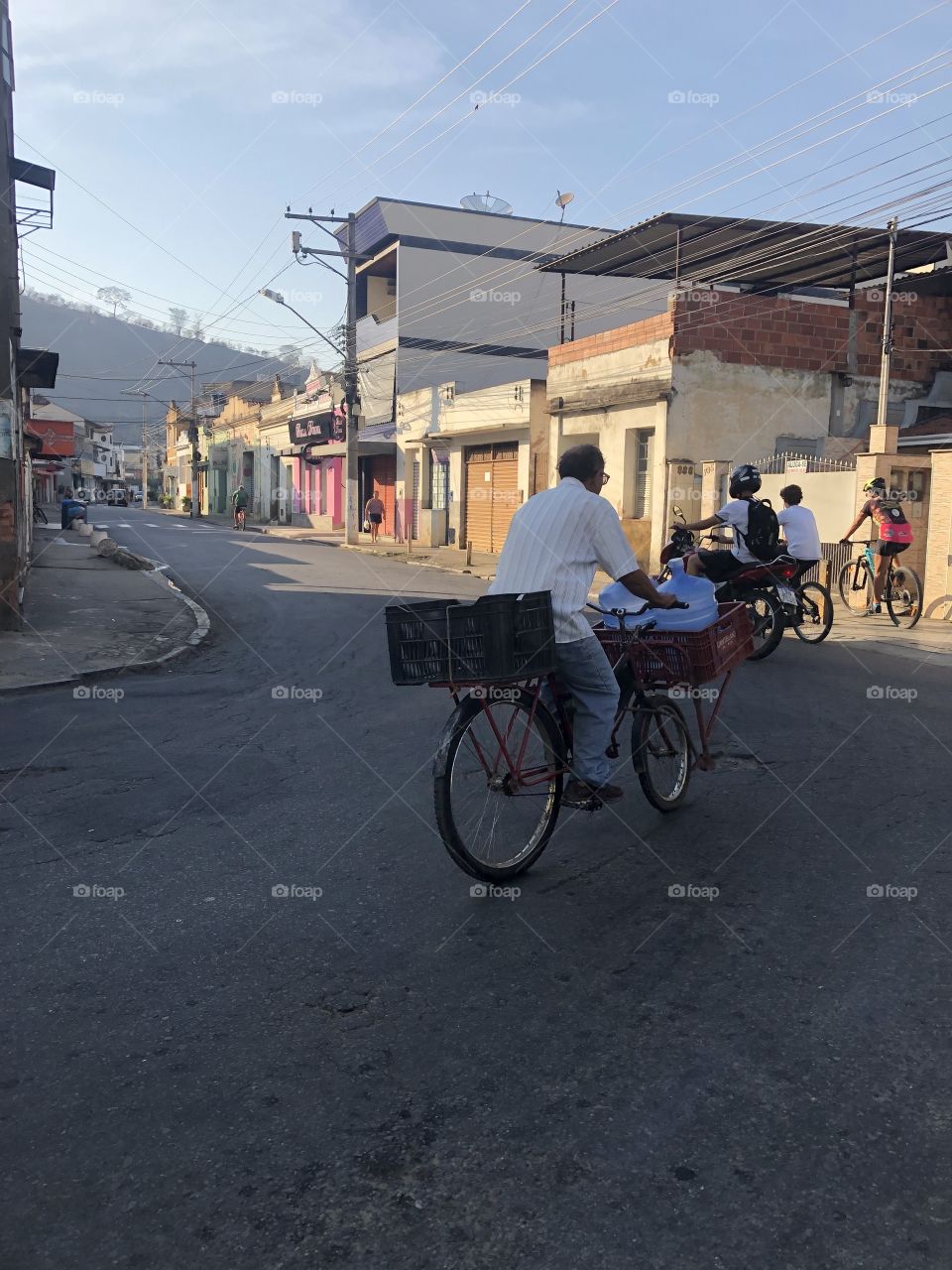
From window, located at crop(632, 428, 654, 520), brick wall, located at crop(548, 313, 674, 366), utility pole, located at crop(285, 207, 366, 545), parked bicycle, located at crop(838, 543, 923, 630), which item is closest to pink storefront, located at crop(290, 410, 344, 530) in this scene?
utility pole, located at crop(285, 207, 366, 545)

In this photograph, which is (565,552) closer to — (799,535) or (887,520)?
(799,535)

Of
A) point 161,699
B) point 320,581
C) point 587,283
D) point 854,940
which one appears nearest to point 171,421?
point 587,283

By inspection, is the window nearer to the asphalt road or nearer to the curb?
the curb

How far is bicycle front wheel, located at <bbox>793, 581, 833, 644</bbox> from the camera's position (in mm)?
10922

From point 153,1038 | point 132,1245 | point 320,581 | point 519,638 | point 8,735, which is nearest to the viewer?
point 132,1245

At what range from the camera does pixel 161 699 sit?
8.48 metres

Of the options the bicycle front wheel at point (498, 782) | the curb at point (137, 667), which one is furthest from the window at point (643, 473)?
the bicycle front wheel at point (498, 782)

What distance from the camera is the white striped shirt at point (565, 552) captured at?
14.0 feet

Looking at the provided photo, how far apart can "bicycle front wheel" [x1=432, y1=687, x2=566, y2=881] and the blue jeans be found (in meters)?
0.10

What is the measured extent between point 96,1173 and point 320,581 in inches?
669

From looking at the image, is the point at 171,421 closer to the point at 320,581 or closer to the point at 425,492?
the point at 425,492

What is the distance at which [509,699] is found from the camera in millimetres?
4199

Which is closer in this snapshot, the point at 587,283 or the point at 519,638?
the point at 519,638

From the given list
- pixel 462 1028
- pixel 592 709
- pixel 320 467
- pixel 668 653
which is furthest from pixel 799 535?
pixel 320 467
